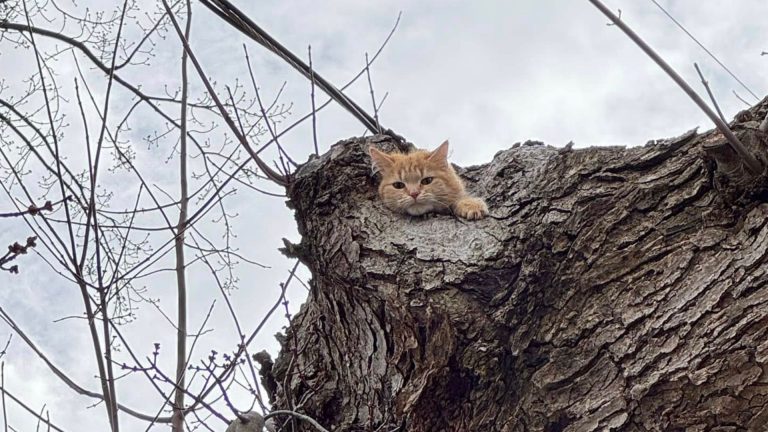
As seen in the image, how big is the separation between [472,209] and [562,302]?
0.58m

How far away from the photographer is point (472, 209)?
2.57 m

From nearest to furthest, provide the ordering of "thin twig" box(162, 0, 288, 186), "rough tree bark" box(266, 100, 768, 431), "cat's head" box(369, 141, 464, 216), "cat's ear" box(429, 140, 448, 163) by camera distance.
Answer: "rough tree bark" box(266, 100, 768, 431)
"thin twig" box(162, 0, 288, 186)
"cat's head" box(369, 141, 464, 216)
"cat's ear" box(429, 140, 448, 163)

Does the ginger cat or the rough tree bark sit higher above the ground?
the ginger cat

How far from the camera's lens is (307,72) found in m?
2.97

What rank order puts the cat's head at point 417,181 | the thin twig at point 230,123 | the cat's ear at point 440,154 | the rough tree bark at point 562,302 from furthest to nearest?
the cat's ear at point 440,154
the cat's head at point 417,181
the thin twig at point 230,123
the rough tree bark at point 562,302

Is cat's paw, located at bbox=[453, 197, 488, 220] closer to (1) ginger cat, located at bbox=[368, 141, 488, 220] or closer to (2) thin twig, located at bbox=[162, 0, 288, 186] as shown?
(1) ginger cat, located at bbox=[368, 141, 488, 220]

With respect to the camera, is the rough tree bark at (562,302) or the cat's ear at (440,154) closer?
the rough tree bark at (562,302)

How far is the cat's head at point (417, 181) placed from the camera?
2.87 m

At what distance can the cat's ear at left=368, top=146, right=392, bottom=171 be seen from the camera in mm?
2881

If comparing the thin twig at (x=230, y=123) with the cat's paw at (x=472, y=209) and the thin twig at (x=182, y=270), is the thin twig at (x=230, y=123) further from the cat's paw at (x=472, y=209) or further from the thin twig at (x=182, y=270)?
the cat's paw at (x=472, y=209)

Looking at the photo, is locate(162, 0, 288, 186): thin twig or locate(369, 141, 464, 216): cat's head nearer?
locate(162, 0, 288, 186): thin twig

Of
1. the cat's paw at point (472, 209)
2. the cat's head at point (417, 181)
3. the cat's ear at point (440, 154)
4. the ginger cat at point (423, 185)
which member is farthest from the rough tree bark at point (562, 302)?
the cat's ear at point (440, 154)

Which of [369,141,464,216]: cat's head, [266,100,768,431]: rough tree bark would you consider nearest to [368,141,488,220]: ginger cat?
[369,141,464,216]: cat's head

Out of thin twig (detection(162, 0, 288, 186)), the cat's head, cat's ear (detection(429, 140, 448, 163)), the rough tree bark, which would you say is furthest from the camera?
cat's ear (detection(429, 140, 448, 163))
